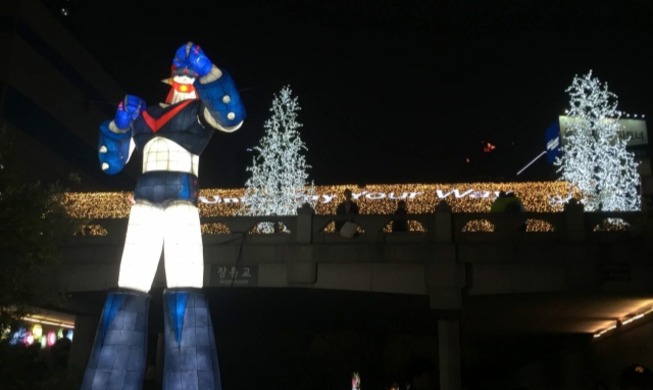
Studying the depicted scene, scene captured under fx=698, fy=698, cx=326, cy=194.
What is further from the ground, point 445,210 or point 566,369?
point 445,210

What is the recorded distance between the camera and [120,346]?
927 centimetres

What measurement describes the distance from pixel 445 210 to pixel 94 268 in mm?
8330

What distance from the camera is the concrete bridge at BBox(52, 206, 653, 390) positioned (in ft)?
49.5

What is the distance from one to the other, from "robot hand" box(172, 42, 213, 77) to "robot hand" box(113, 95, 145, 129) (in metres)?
0.98

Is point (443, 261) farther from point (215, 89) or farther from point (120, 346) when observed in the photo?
point (120, 346)

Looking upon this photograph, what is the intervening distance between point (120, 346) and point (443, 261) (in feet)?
26.9

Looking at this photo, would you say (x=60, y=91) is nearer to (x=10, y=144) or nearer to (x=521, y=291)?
(x=10, y=144)

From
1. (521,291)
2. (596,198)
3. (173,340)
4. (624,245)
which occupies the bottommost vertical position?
(173,340)

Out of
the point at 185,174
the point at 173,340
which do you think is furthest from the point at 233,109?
the point at 173,340

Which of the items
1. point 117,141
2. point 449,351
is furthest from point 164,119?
point 449,351

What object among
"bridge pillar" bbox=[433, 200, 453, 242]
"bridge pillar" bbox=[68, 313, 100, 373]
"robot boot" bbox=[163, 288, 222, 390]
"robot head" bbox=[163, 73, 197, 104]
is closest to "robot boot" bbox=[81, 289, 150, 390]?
"robot boot" bbox=[163, 288, 222, 390]

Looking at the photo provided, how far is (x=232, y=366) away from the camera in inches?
968

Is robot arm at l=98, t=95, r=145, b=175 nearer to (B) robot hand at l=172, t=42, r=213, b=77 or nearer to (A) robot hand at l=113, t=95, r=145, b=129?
(A) robot hand at l=113, t=95, r=145, b=129

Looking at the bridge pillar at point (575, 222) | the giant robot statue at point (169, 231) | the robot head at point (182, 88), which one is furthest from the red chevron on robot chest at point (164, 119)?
the bridge pillar at point (575, 222)
